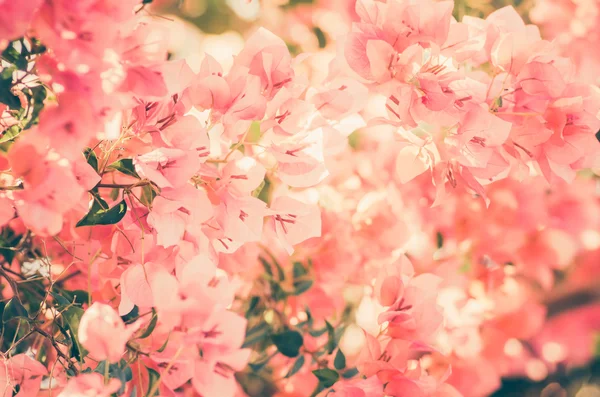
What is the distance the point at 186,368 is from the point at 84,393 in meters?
0.08

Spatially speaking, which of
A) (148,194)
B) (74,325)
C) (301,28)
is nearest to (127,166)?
(148,194)

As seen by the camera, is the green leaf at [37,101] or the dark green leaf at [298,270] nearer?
the green leaf at [37,101]

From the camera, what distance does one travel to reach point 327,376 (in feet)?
1.73

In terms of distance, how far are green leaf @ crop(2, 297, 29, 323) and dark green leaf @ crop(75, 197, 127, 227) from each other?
10 cm

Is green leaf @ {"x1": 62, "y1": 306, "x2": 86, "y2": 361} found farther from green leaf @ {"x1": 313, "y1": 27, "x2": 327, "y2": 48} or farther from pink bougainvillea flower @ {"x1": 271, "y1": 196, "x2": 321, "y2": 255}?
green leaf @ {"x1": 313, "y1": 27, "x2": 327, "y2": 48}

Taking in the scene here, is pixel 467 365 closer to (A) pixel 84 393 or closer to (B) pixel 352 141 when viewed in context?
(B) pixel 352 141

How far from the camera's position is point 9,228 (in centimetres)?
58

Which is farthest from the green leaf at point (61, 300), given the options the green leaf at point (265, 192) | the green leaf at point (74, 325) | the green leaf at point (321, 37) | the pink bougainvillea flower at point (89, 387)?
the green leaf at point (321, 37)

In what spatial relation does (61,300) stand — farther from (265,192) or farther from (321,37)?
(321,37)

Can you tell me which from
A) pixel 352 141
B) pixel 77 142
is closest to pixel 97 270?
pixel 77 142

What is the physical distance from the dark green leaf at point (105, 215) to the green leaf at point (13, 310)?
0.34 feet

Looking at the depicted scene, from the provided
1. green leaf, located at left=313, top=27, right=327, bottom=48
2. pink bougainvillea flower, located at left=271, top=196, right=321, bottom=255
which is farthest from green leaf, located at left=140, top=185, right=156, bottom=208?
green leaf, located at left=313, top=27, right=327, bottom=48

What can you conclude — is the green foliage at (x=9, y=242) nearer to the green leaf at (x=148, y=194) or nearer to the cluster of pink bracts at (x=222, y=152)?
the cluster of pink bracts at (x=222, y=152)

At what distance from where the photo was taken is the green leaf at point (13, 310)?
45cm
